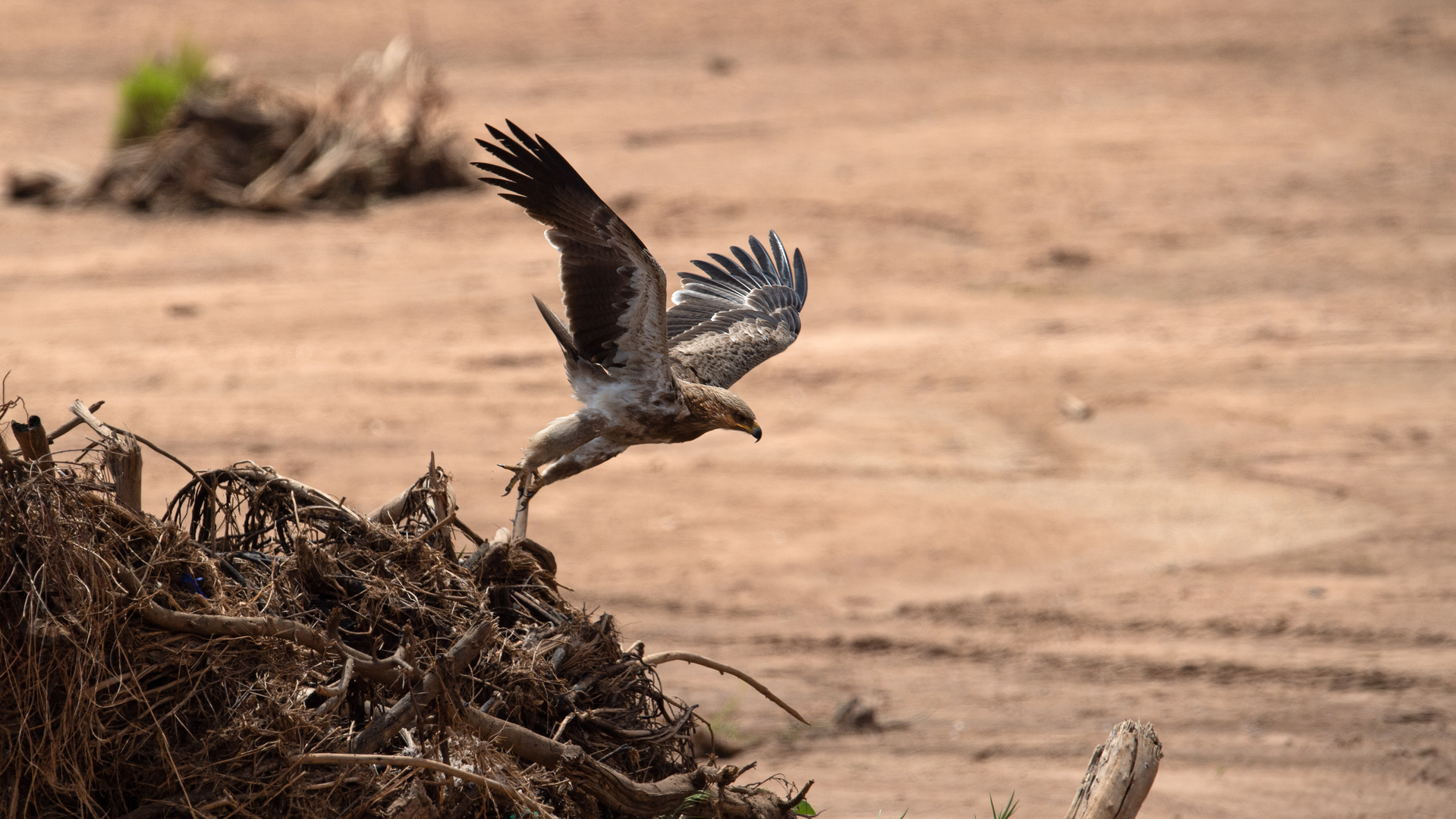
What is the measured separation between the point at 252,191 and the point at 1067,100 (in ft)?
31.2

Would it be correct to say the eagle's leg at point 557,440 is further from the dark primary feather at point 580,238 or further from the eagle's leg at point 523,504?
the dark primary feather at point 580,238

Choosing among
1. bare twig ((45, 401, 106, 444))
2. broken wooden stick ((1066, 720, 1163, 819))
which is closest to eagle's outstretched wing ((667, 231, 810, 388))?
broken wooden stick ((1066, 720, 1163, 819))

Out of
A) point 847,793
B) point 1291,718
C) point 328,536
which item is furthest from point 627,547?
point 328,536

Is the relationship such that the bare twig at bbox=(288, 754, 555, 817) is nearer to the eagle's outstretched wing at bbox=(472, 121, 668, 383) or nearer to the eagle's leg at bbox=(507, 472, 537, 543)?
the eagle's leg at bbox=(507, 472, 537, 543)

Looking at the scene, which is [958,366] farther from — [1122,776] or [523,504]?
[1122,776]

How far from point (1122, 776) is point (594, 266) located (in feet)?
7.51

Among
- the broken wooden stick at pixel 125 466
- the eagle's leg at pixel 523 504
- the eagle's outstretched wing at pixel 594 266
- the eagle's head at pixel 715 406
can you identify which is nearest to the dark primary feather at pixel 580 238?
the eagle's outstretched wing at pixel 594 266

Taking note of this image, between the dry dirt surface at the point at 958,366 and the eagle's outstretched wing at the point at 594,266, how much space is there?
7.22 feet

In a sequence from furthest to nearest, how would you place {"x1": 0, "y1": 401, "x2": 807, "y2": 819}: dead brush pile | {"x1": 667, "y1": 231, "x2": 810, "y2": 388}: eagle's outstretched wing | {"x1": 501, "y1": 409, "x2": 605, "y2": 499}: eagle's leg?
1. {"x1": 667, "y1": 231, "x2": 810, "y2": 388}: eagle's outstretched wing
2. {"x1": 501, "y1": 409, "x2": 605, "y2": 499}: eagle's leg
3. {"x1": 0, "y1": 401, "x2": 807, "y2": 819}: dead brush pile

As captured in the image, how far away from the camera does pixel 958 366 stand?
11141 millimetres

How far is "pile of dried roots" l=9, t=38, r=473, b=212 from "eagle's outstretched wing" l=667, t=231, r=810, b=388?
29.3 feet

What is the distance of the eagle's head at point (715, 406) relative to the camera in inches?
199

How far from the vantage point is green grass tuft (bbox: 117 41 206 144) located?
603 inches

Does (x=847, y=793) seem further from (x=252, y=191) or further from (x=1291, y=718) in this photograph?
(x=252, y=191)
